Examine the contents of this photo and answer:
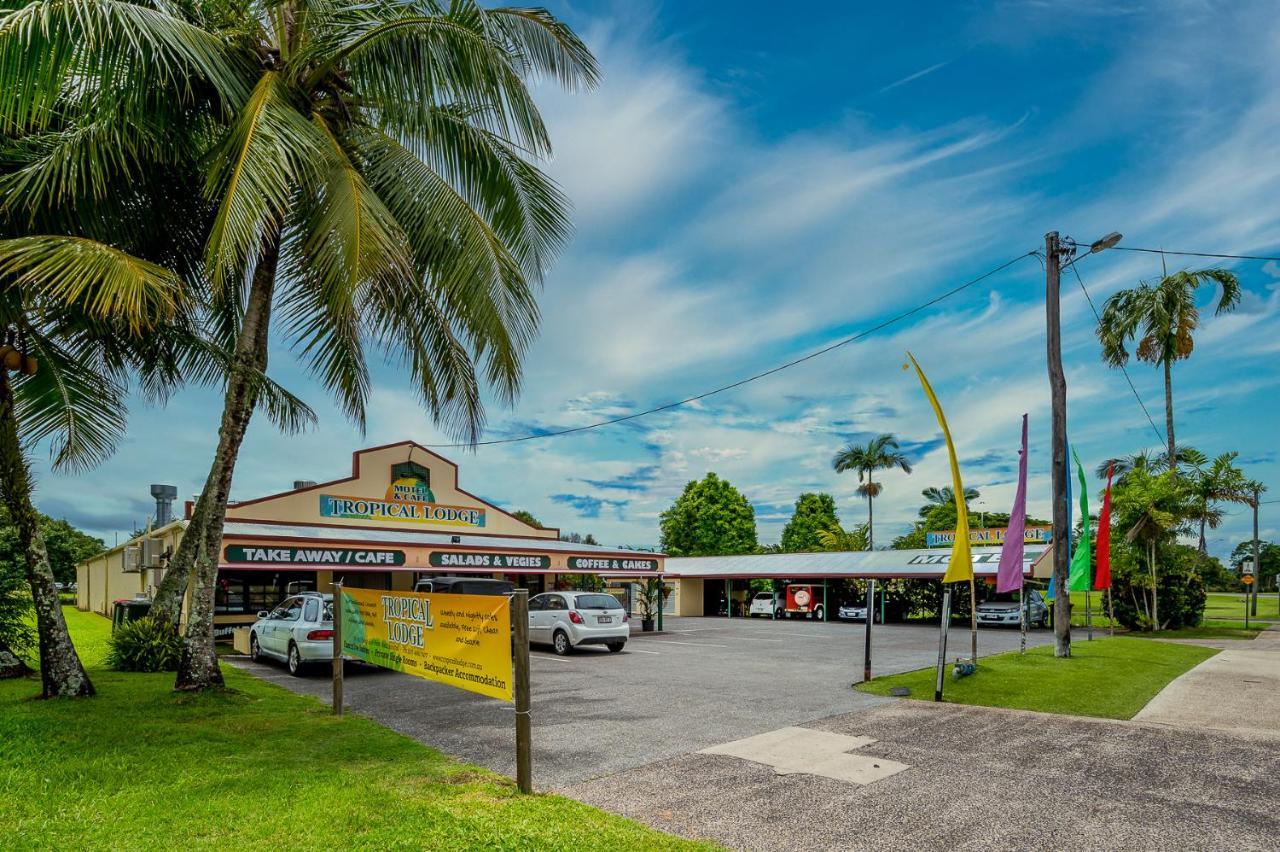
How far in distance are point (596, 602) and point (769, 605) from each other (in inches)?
865

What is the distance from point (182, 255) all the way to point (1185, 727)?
14407mm

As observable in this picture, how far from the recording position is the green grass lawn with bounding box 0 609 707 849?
5.25 meters

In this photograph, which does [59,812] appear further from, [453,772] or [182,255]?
[182,255]

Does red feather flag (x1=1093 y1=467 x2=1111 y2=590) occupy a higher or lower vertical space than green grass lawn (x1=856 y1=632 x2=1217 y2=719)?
higher

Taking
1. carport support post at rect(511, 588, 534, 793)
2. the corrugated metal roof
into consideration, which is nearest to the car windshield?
the corrugated metal roof

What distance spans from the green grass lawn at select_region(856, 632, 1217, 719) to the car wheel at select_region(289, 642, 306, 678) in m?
9.81

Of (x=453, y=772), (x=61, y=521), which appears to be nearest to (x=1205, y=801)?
(x=453, y=772)

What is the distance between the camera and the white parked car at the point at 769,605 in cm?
3916

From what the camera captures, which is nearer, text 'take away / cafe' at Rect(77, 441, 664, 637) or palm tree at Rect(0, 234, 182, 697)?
palm tree at Rect(0, 234, 182, 697)

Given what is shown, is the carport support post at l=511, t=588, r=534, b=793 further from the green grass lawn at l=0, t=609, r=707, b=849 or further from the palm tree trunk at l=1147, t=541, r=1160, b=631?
the palm tree trunk at l=1147, t=541, r=1160, b=631

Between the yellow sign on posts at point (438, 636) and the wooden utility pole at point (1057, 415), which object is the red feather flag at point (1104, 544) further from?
the yellow sign on posts at point (438, 636)

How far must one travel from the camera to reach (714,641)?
23.5 metres

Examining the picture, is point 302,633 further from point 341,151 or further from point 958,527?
point 958,527

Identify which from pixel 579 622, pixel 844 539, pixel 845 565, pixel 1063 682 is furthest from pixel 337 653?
pixel 844 539
